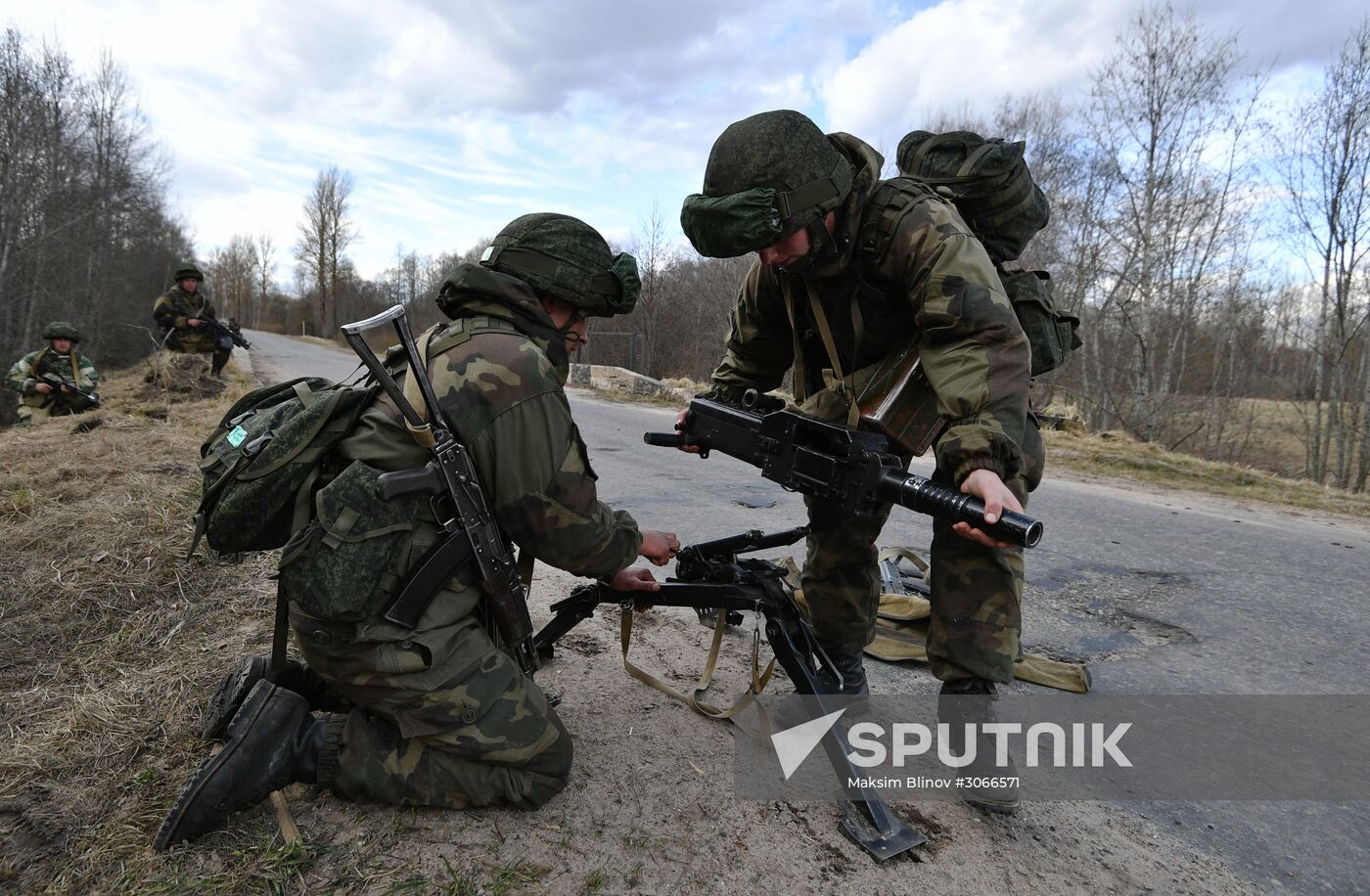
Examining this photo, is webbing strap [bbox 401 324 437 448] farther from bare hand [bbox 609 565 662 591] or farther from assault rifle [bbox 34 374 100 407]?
assault rifle [bbox 34 374 100 407]

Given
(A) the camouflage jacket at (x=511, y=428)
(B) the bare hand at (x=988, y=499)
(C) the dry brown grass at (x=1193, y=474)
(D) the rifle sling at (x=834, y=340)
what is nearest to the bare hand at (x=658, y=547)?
(A) the camouflage jacket at (x=511, y=428)

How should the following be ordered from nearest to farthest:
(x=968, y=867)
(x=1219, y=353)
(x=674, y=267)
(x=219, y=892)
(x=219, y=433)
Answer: (x=219, y=892)
(x=968, y=867)
(x=219, y=433)
(x=1219, y=353)
(x=674, y=267)

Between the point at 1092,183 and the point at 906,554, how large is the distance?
19822mm

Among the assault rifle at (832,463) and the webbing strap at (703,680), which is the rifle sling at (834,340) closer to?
the assault rifle at (832,463)

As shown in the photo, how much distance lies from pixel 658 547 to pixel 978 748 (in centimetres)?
111

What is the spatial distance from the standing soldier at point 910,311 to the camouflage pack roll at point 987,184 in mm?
200

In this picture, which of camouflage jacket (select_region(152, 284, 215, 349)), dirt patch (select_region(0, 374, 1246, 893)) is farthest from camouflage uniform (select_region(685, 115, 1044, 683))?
camouflage jacket (select_region(152, 284, 215, 349))

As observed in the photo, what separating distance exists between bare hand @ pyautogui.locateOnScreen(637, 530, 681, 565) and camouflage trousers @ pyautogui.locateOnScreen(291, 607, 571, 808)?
0.58 m

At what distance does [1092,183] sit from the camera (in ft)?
63.3

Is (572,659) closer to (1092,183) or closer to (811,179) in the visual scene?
(811,179)

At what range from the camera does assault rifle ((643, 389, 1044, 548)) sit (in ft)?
5.75

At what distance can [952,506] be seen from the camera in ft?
5.82

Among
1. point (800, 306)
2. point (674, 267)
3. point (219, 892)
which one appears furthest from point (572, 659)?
point (674, 267)

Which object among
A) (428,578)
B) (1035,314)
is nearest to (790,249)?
(1035,314)
